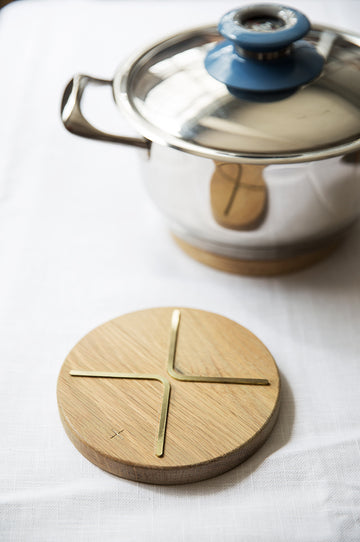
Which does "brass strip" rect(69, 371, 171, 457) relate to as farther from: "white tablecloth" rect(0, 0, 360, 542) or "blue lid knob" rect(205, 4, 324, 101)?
"blue lid knob" rect(205, 4, 324, 101)

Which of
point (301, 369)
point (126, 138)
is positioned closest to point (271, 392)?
point (301, 369)

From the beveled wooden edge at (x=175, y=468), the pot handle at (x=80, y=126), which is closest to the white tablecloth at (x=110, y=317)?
the beveled wooden edge at (x=175, y=468)

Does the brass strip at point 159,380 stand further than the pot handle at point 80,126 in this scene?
No

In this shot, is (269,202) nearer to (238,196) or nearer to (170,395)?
(238,196)

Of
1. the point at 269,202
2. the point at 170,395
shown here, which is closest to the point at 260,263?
the point at 269,202

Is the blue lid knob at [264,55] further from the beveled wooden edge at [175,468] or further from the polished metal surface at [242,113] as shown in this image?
the beveled wooden edge at [175,468]

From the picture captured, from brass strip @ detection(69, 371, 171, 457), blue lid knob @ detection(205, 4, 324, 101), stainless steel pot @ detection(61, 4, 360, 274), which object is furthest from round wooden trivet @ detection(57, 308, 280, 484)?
blue lid knob @ detection(205, 4, 324, 101)
